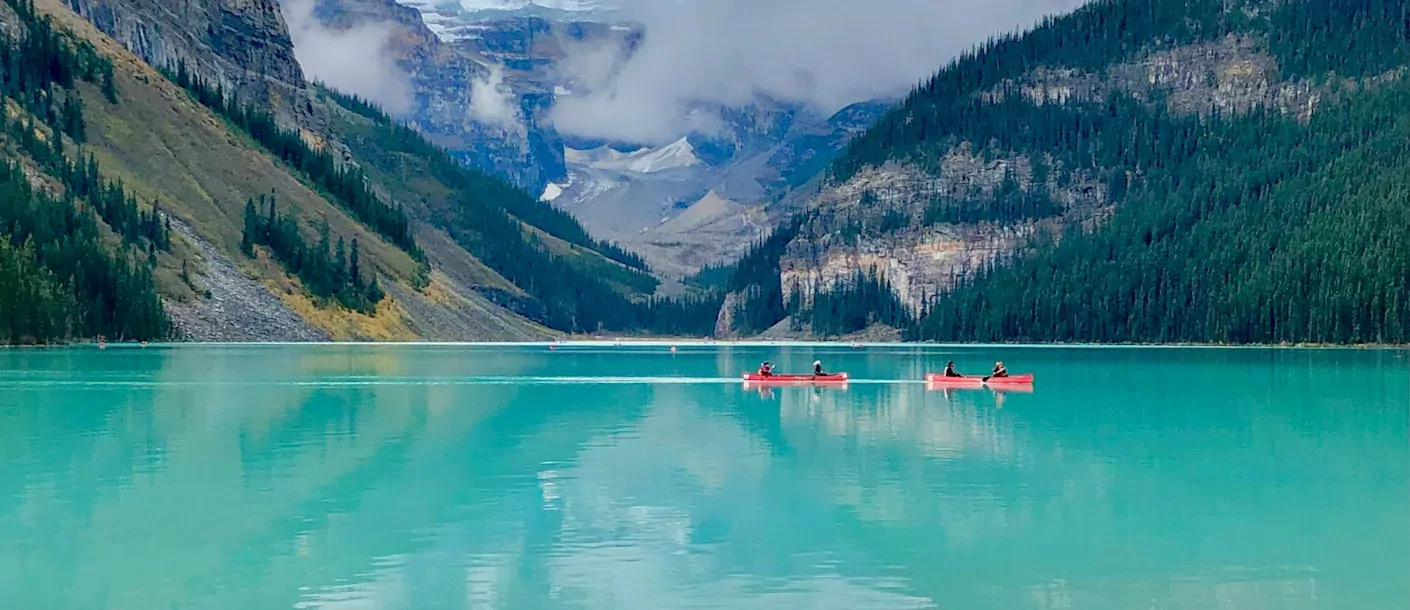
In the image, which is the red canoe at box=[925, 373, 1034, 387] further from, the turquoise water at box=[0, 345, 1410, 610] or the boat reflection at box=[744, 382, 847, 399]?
the turquoise water at box=[0, 345, 1410, 610]

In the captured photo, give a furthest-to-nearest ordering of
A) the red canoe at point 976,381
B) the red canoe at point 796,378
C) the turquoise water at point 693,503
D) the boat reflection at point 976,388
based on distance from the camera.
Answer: the red canoe at point 796,378 < the red canoe at point 976,381 < the boat reflection at point 976,388 < the turquoise water at point 693,503

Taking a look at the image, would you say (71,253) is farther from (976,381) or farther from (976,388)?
(976,388)

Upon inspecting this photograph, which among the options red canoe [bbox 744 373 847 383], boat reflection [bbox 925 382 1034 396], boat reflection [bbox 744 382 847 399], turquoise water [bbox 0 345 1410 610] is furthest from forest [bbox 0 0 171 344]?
boat reflection [bbox 925 382 1034 396]

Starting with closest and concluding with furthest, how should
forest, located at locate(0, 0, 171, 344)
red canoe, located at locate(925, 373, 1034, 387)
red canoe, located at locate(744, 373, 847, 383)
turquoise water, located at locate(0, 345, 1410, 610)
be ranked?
turquoise water, located at locate(0, 345, 1410, 610) → red canoe, located at locate(925, 373, 1034, 387) → red canoe, located at locate(744, 373, 847, 383) → forest, located at locate(0, 0, 171, 344)

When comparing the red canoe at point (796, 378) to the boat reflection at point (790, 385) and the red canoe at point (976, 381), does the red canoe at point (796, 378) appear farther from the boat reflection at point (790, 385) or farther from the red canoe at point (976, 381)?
the red canoe at point (976, 381)

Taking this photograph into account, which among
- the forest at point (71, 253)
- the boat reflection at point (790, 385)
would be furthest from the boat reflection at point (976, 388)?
the forest at point (71, 253)

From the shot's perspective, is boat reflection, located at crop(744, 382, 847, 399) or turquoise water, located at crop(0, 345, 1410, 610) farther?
boat reflection, located at crop(744, 382, 847, 399)

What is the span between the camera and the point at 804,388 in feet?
358

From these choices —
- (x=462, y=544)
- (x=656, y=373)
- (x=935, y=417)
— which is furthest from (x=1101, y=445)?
(x=656, y=373)

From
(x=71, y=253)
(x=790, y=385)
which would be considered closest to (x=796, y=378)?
(x=790, y=385)

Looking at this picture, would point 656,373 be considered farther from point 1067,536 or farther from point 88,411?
point 1067,536

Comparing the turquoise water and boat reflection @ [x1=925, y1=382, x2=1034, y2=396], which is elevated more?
boat reflection @ [x1=925, y1=382, x2=1034, y2=396]

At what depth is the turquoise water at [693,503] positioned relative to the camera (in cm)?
3178

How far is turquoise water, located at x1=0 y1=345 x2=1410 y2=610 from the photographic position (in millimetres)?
31781
